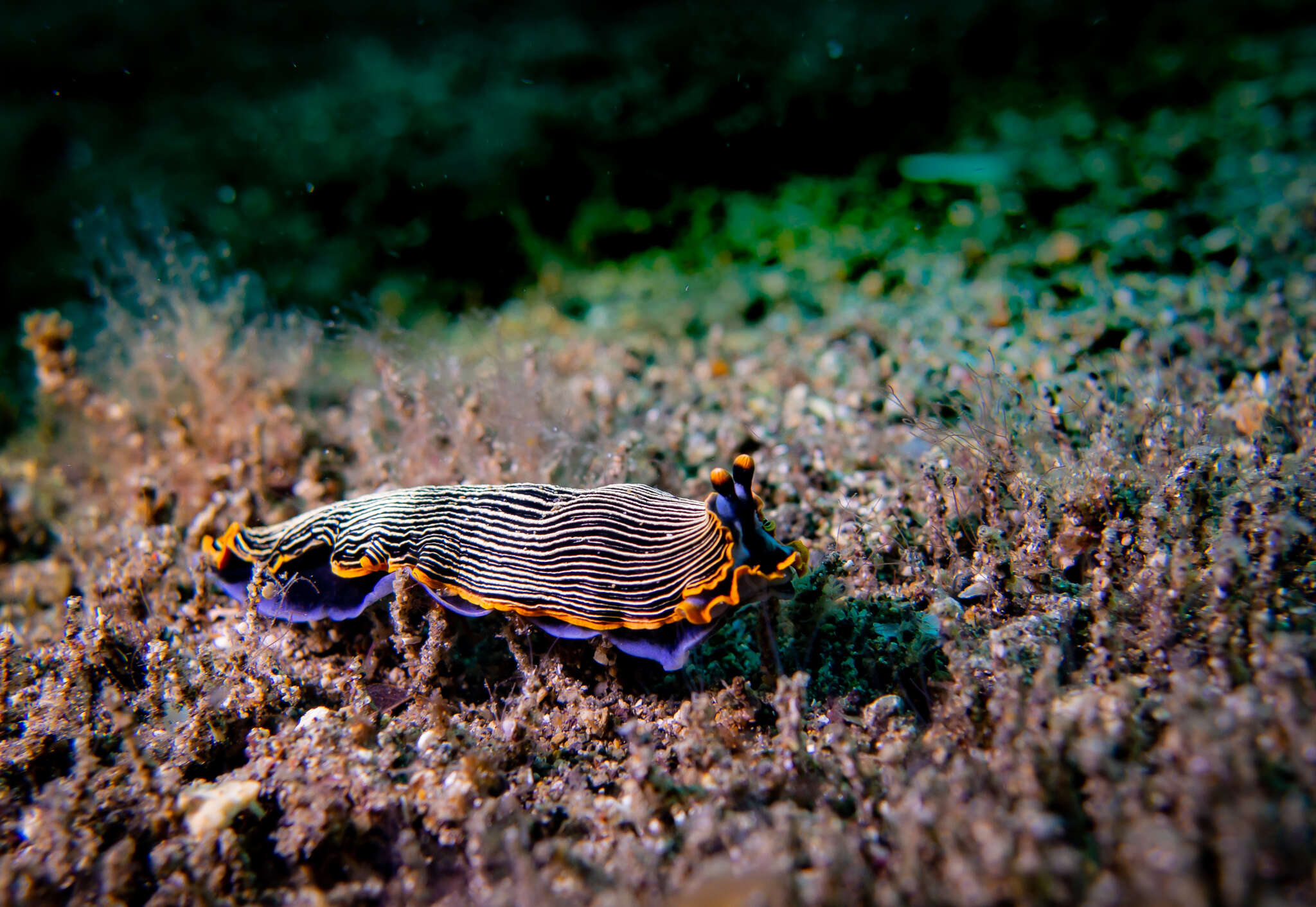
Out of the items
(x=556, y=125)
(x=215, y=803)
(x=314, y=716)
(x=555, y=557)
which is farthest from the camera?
(x=556, y=125)

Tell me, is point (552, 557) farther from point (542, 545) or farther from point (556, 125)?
point (556, 125)

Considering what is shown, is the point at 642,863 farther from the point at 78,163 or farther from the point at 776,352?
the point at 78,163

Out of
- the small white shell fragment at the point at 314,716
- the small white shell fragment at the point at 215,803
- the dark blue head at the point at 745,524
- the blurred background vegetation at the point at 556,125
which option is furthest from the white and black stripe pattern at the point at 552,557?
the blurred background vegetation at the point at 556,125

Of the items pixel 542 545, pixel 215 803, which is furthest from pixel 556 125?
pixel 215 803

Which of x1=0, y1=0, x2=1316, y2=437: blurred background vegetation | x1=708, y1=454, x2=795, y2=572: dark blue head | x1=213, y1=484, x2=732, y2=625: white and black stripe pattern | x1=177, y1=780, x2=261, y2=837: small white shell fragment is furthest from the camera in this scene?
x1=0, y1=0, x2=1316, y2=437: blurred background vegetation

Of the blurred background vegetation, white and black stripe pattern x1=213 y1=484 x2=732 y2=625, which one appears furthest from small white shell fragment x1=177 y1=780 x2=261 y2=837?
the blurred background vegetation

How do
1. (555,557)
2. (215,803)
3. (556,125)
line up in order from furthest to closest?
(556,125)
(555,557)
(215,803)

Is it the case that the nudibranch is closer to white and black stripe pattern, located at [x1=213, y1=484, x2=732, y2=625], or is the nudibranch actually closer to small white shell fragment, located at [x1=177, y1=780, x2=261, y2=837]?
white and black stripe pattern, located at [x1=213, y1=484, x2=732, y2=625]
